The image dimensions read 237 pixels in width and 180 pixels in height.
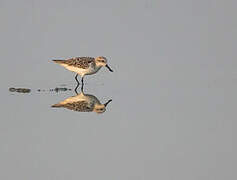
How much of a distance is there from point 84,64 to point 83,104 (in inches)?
118

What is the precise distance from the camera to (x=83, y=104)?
53.8 feet

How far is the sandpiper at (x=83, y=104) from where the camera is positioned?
15906 mm

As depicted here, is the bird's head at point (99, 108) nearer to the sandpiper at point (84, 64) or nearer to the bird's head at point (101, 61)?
the sandpiper at point (84, 64)

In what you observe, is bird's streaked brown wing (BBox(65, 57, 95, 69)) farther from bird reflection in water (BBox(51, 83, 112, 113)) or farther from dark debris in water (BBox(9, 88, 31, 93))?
bird reflection in water (BBox(51, 83, 112, 113))

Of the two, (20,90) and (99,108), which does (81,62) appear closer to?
(20,90)

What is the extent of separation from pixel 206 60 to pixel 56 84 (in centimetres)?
396

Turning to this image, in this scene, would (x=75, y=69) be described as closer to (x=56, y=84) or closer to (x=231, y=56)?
(x=56, y=84)

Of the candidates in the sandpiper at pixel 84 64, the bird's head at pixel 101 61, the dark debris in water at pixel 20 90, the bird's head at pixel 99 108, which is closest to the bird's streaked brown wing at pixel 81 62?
the sandpiper at pixel 84 64

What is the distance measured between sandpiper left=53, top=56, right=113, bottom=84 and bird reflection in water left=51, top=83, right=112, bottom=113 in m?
2.05

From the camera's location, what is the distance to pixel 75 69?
64.0 feet

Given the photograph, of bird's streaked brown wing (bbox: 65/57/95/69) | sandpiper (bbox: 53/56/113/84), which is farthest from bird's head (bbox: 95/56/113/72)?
bird's streaked brown wing (bbox: 65/57/95/69)

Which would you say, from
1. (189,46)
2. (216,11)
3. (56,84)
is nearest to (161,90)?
(56,84)

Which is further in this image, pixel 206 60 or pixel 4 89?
pixel 206 60

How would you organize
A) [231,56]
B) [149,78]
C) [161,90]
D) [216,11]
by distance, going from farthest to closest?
[216,11] → [231,56] → [149,78] → [161,90]
